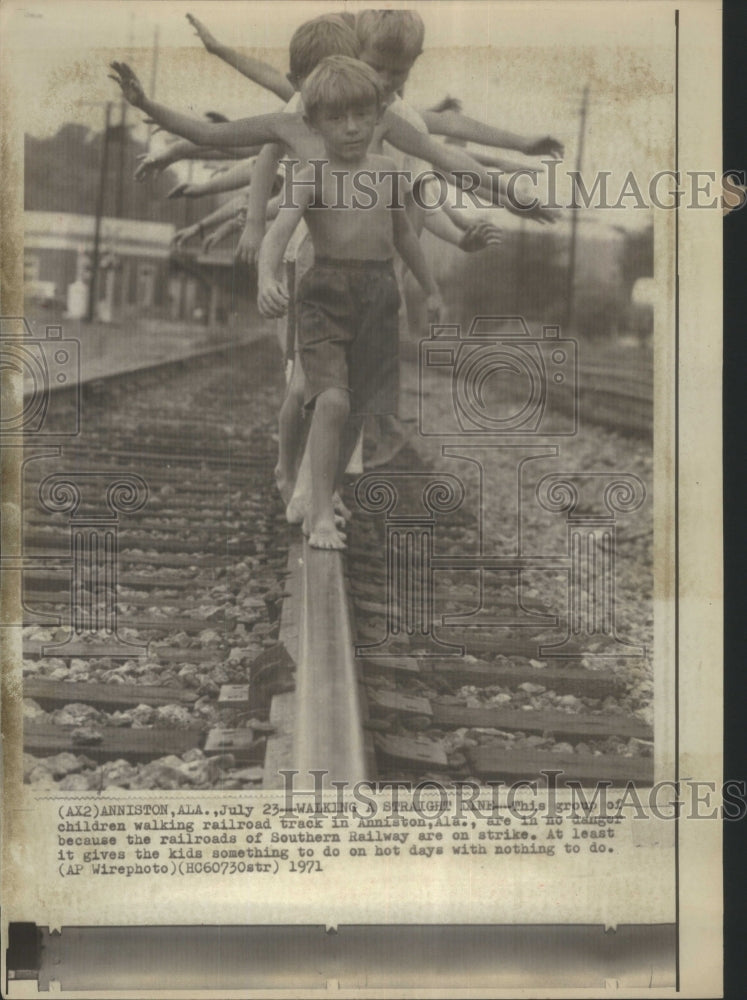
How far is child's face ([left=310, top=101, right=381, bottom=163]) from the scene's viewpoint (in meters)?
3.46

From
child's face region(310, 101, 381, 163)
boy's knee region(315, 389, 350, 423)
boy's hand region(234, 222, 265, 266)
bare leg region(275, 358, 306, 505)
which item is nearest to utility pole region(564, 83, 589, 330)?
child's face region(310, 101, 381, 163)

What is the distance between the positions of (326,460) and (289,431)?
0.53 feet

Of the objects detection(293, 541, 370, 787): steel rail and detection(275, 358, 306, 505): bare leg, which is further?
detection(275, 358, 306, 505): bare leg

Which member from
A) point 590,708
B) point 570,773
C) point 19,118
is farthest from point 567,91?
point 570,773

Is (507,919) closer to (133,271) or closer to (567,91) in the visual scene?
(133,271)

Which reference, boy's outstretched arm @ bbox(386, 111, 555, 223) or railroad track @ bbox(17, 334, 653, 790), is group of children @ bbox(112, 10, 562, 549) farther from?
railroad track @ bbox(17, 334, 653, 790)

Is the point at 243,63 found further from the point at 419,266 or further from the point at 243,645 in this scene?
the point at 243,645

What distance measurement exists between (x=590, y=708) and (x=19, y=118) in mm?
2787

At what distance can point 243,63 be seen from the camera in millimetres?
3496

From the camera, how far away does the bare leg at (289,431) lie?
11.5ft

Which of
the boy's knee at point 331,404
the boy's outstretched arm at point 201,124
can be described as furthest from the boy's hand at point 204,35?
the boy's knee at point 331,404

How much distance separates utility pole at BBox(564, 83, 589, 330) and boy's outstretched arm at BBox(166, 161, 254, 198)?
1.12 metres

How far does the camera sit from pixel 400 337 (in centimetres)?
352
